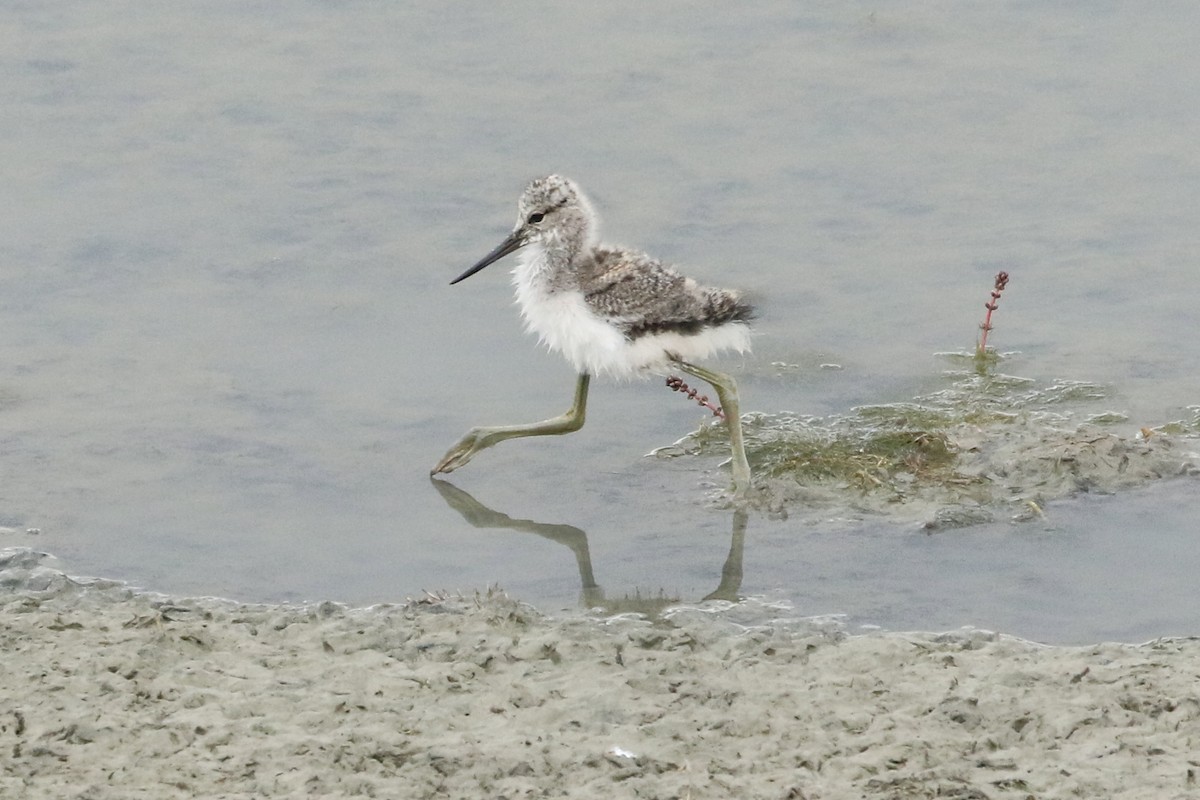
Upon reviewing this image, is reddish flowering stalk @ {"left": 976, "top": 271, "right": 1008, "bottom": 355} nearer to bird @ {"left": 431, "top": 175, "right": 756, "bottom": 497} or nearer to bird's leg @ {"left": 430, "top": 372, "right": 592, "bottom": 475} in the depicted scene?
bird @ {"left": 431, "top": 175, "right": 756, "bottom": 497}

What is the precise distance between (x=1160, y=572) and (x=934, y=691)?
3.99ft

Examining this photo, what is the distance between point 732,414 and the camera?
19.6ft

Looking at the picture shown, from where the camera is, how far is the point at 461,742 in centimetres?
421

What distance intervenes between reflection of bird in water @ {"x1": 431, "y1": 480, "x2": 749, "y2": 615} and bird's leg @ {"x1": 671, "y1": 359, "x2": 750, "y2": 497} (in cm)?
15

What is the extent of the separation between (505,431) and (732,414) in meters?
0.78

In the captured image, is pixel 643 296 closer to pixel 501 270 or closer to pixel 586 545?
pixel 586 545

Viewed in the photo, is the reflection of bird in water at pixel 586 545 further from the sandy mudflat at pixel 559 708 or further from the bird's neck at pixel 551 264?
the bird's neck at pixel 551 264

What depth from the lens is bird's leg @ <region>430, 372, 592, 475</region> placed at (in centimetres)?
607

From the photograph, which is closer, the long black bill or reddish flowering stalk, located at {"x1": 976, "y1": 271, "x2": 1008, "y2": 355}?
the long black bill

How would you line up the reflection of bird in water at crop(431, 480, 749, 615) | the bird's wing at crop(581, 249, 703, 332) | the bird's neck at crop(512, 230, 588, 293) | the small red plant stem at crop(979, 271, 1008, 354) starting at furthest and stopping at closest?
the small red plant stem at crop(979, 271, 1008, 354) < the bird's neck at crop(512, 230, 588, 293) < the bird's wing at crop(581, 249, 703, 332) < the reflection of bird in water at crop(431, 480, 749, 615)

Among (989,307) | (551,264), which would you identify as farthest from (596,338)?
(989,307)

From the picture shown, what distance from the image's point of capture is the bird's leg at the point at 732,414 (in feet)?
19.3

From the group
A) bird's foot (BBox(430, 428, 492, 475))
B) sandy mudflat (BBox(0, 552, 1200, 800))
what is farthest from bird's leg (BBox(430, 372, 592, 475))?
sandy mudflat (BBox(0, 552, 1200, 800))

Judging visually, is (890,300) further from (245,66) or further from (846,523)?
(245,66)
